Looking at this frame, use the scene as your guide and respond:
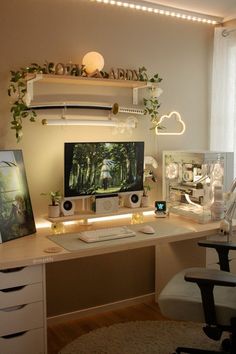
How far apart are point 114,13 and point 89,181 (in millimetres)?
1279

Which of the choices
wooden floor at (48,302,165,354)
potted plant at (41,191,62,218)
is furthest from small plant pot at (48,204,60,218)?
wooden floor at (48,302,165,354)

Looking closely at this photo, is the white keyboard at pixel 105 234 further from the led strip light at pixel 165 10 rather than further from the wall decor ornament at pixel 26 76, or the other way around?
the led strip light at pixel 165 10

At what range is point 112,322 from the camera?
9.67ft

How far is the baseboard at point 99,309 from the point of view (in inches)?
115

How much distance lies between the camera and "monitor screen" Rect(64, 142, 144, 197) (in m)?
2.72

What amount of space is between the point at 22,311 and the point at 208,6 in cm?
265

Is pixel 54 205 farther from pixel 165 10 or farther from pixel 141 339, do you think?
pixel 165 10

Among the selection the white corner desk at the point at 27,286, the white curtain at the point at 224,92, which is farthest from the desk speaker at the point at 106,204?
the white curtain at the point at 224,92

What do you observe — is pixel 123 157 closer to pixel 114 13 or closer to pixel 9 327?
pixel 114 13

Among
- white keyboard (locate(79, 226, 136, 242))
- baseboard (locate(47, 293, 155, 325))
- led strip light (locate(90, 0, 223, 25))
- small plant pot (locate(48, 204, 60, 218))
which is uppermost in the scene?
led strip light (locate(90, 0, 223, 25))

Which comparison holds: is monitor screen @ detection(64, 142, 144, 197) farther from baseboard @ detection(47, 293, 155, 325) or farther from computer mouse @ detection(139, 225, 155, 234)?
baseboard @ detection(47, 293, 155, 325)

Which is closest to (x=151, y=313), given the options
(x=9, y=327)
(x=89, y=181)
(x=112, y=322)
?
(x=112, y=322)

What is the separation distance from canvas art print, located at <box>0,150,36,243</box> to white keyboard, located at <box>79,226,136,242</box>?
370 millimetres

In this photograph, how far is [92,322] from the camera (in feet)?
9.68
